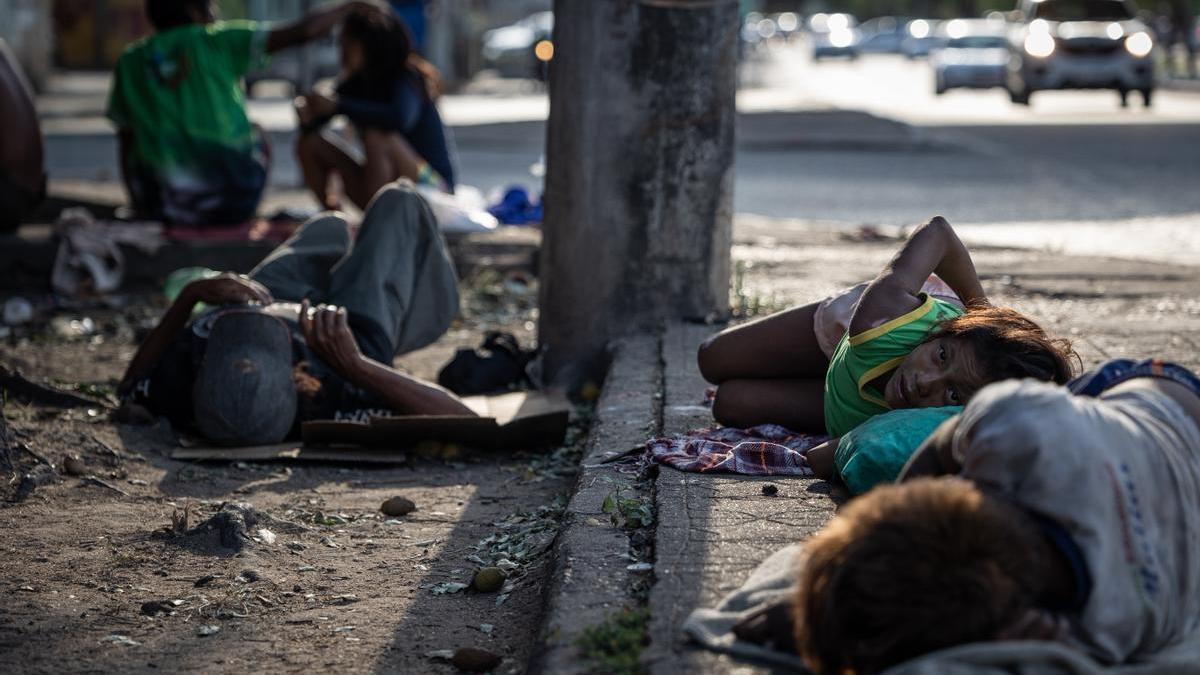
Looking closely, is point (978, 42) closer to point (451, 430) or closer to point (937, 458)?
point (451, 430)

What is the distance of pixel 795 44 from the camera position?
85.4 meters

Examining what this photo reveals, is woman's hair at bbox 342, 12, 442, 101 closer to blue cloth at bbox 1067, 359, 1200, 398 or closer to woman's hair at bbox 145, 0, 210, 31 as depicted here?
woman's hair at bbox 145, 0, 210, 31

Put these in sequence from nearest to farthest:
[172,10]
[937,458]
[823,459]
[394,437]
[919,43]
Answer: [937,458] → [823,459] → [394,437] → [172,10] → [919,43]

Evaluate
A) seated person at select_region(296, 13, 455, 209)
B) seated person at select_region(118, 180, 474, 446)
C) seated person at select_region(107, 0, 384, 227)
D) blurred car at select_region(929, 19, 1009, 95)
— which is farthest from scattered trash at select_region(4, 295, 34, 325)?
blurred car at select_region(929, 19, 1009, 95)

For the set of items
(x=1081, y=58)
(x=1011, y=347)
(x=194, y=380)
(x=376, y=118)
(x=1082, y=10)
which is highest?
(x=1082, y=10)

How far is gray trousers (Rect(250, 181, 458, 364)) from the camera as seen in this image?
497cm

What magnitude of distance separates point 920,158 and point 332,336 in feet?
34.1

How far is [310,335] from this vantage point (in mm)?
4648

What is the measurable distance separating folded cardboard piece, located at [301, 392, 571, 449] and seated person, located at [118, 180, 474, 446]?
0.11 m

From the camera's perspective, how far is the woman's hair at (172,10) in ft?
24.3

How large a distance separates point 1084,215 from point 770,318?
6.38 metres

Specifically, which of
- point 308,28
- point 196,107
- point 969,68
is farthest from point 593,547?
point 969,68

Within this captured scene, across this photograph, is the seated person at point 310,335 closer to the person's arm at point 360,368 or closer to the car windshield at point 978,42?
the person's arm at point 360,368

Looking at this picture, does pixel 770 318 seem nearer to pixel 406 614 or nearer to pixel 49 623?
pixel 406 614
